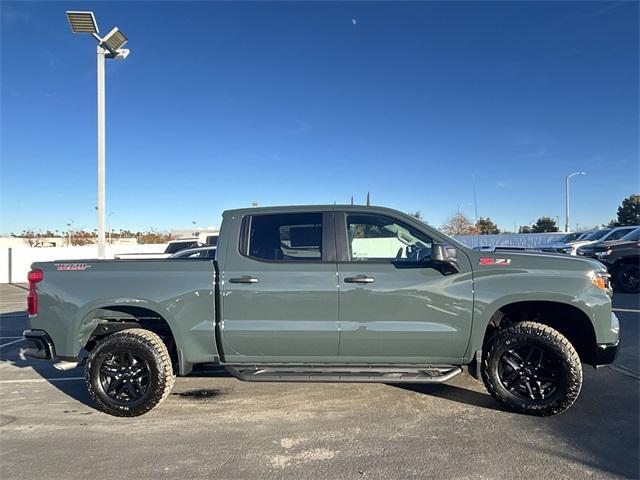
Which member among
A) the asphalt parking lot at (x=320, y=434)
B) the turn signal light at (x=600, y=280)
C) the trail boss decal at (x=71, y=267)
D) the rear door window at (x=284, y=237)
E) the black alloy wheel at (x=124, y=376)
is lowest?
the asphalt parking lot at (x=320, y=434)

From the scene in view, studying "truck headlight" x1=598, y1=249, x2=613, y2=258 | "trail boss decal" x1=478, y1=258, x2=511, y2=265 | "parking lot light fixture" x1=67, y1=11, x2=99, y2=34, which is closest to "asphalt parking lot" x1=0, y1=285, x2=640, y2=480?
"trail boss decal" x1=478, y1=258, x2=511, y2=265

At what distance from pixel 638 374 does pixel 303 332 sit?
415 cm

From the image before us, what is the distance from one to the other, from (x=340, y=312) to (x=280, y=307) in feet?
1.85

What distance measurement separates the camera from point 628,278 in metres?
11.4

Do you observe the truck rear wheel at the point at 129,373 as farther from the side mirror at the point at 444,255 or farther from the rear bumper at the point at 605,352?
the rear bumper at the point at 605,352

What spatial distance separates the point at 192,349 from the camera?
3.89 metres

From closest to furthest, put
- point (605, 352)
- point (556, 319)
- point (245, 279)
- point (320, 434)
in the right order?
point (320, 434) < point (605, 352) < point (245, 279) < point (556, 319)

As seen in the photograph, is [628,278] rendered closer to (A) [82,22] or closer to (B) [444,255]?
(B) [444,255]

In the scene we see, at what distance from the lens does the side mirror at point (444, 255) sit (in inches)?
141

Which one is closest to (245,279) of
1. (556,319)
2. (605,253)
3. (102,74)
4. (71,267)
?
(71,267)

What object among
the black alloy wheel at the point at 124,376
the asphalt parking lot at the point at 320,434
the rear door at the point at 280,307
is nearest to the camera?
the asphalt parking lot at the point at 320,434

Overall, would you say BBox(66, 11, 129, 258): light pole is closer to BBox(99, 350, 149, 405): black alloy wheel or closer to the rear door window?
BBox(99, 350, 149, 405): black alloy wheel

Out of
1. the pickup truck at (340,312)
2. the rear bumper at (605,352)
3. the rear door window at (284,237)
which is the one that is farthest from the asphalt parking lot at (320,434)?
the rear door window at (284,237)

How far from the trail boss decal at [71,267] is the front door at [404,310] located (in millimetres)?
2530
